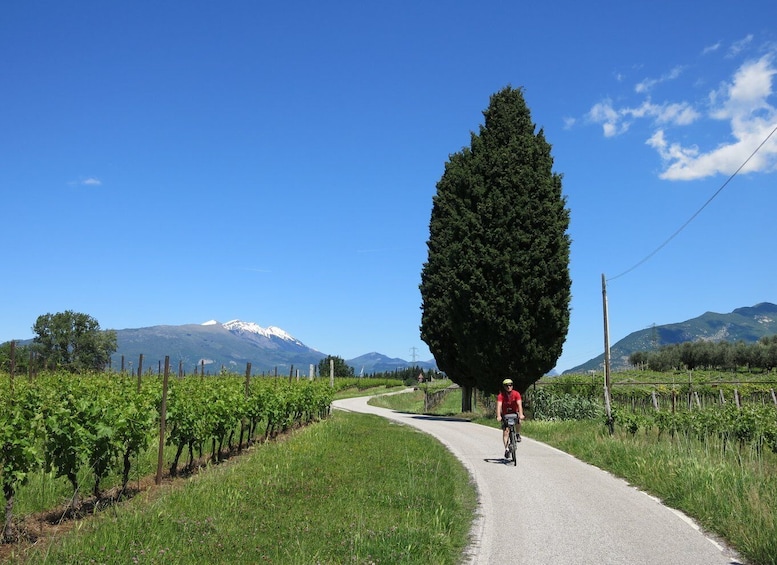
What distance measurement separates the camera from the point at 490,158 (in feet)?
99.9

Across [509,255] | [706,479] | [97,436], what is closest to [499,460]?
[706,479]

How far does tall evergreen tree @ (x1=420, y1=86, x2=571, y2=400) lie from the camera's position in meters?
27.9

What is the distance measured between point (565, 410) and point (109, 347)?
104 meters

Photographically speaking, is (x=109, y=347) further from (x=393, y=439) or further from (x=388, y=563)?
(x=388, y=563)

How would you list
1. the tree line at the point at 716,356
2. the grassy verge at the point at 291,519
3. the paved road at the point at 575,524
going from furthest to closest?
1. the tree line at the point at 716,356
2. the paved road at the point at 575,524
3. the grassy verge at the point at 291,519

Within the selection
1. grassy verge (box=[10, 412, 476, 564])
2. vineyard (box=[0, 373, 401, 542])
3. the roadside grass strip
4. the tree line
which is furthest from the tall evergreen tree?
the tree line

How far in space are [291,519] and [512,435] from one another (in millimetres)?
7607

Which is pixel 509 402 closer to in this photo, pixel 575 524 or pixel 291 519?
pixel 575 524

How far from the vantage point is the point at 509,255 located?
92.3 feet

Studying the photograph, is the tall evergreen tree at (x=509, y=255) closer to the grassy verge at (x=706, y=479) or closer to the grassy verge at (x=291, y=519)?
the grassy verge at (x=706, y=479)

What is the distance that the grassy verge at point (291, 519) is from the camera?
675cm

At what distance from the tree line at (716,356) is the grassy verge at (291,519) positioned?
10419 cm

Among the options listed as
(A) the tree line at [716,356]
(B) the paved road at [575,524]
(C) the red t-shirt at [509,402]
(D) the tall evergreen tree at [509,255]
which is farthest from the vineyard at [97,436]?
(A) the tree line at [716,356]

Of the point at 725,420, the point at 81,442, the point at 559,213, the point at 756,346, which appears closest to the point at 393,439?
the point at 725,420
